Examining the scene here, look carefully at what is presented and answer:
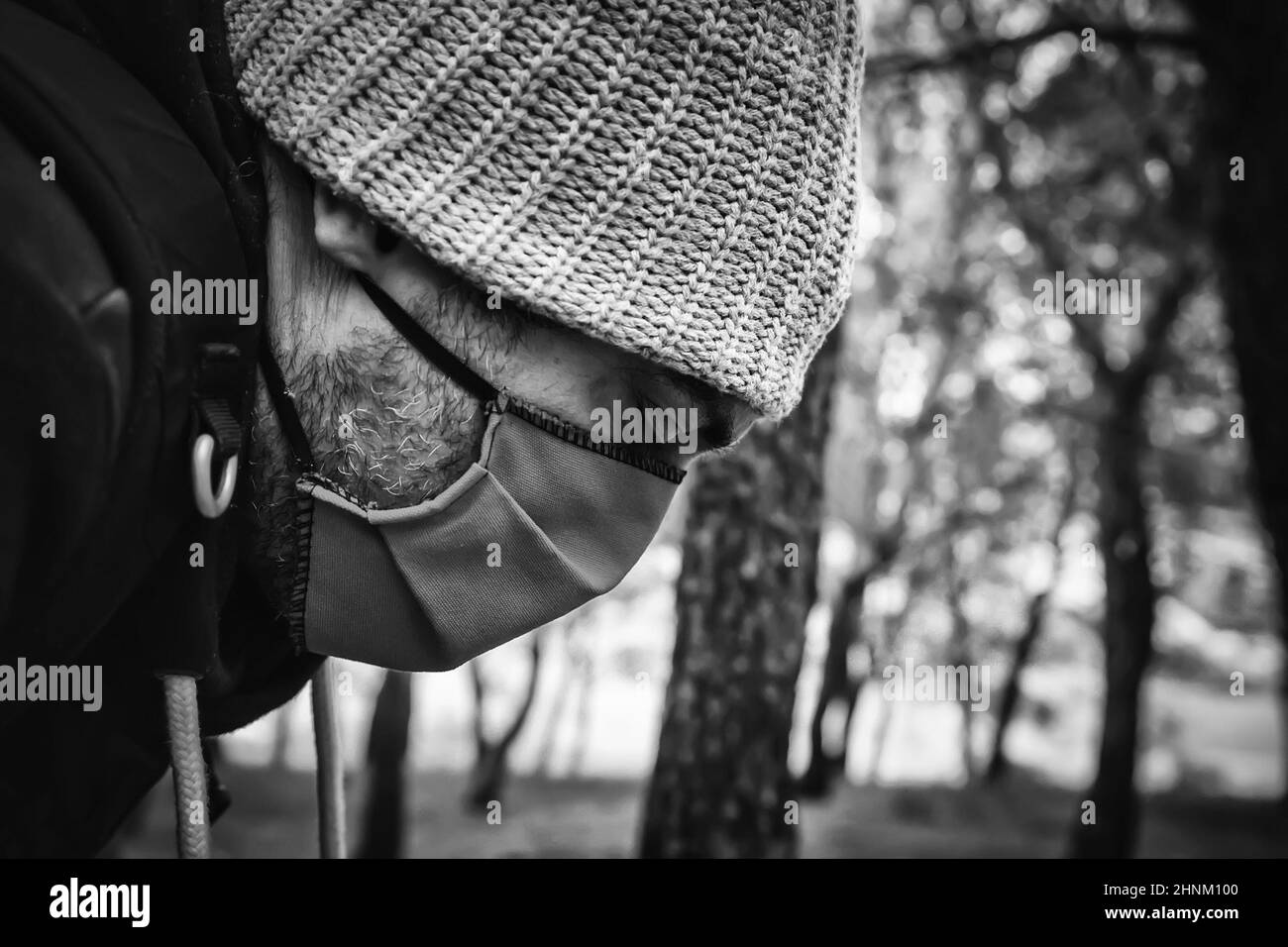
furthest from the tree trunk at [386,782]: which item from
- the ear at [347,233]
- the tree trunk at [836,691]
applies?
the ear at [347,233]

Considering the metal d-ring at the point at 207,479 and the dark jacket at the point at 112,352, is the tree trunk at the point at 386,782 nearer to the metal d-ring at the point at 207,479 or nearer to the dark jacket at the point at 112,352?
the dark jacket at the point at 112,352

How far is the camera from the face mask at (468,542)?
162cm

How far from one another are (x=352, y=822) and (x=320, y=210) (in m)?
15.3

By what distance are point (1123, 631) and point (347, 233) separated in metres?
9.92

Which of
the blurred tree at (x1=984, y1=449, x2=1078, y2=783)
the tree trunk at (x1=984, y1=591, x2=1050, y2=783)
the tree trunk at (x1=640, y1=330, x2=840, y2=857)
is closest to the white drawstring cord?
the tree trunk at (x1=640, y1=330, x2=840, y2=857)

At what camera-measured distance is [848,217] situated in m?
1.69

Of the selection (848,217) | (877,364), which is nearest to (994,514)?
(877,364)

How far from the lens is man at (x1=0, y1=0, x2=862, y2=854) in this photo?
119 cm

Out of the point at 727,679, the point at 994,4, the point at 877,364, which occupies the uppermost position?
the point at 994,4

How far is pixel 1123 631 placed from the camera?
32.4ft

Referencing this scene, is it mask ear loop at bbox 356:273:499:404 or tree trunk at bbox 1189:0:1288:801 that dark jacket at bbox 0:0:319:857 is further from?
tree trunk at bbox 1189:0:1288:801

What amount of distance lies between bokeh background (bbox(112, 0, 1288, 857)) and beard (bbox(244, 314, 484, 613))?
859 millimetres

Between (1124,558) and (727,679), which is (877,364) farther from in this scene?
(727,679)

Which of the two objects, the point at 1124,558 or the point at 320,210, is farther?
the point at 1124,558
